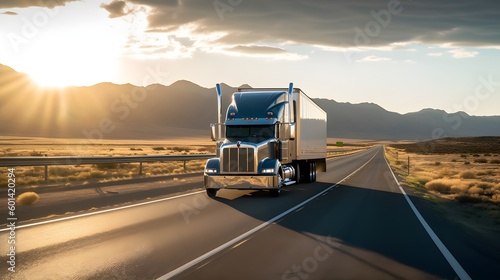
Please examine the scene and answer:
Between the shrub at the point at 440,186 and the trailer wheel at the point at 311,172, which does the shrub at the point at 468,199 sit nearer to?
the shrub at the point at 440,186

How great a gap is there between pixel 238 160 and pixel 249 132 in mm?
1930

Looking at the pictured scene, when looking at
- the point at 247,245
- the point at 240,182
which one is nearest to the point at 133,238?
the point at 247,245

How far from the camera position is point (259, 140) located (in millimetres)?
20578

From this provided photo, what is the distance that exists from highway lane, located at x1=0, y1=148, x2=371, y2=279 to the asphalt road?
18 millimetres

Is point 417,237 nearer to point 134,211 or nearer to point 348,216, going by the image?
point 348,216

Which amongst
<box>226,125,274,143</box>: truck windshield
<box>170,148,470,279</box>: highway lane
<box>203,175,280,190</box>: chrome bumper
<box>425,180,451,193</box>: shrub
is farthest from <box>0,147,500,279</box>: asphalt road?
<box>425,180,451,193</box>: shrub

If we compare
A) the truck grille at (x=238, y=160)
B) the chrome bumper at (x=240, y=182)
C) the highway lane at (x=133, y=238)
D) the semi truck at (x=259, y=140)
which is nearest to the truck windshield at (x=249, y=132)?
the semi truck at (x=259, y=140)

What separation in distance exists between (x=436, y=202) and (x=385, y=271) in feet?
44.2

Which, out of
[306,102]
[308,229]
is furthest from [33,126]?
[308,229]

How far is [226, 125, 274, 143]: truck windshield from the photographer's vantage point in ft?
68.7

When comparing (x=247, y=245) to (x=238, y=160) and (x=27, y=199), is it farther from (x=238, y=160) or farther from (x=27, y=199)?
(x=27, y=199)

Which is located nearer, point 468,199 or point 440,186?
point 468,199

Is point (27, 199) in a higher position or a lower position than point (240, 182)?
lower

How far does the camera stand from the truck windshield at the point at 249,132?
68.7 feet
